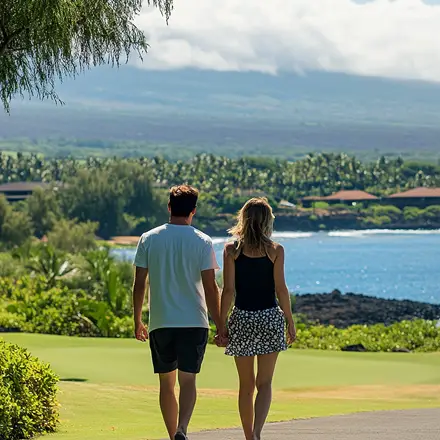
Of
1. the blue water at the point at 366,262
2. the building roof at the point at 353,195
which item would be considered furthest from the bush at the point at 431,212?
the building roof at the point at 353,195

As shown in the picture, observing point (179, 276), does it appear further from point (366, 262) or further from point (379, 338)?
point (366, 262)

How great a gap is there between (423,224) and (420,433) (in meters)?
173

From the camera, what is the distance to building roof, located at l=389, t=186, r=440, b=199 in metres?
175

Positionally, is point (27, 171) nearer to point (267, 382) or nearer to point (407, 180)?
point (407, 180)

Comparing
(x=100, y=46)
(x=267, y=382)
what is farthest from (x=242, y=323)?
(x=100, y=46)

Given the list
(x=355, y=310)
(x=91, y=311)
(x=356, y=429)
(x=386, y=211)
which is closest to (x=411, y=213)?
(x=386, y=211)

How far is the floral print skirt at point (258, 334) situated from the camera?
8289 mm

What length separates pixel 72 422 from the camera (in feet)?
38.1

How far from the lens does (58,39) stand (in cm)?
1045

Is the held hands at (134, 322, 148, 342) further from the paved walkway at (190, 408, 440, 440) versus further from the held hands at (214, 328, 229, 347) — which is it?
the paved walkway at (190, 408, 440, 440)

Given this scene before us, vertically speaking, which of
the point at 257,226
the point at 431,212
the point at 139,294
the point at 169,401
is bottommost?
the point at 431,212

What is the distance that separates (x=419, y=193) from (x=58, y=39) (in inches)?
6625

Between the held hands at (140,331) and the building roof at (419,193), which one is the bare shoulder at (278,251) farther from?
the building roof at (419,193)

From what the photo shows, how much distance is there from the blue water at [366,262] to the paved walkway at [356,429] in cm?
8912
